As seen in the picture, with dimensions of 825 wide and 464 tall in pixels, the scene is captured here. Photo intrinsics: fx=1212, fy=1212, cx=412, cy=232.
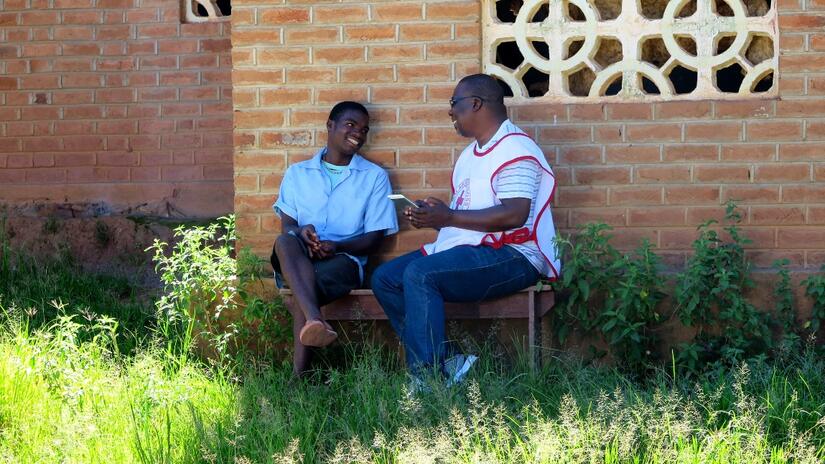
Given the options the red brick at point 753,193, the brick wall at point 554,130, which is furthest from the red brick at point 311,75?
the red brick at point 753,193

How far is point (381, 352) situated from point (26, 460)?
183cm

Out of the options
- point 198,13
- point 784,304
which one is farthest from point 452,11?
point 198,13

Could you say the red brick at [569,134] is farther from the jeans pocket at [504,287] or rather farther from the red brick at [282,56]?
the red brick at [282,56]

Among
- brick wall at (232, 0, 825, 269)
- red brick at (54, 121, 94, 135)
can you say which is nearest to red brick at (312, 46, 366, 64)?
brick wall at (232, 0, 825, 269)

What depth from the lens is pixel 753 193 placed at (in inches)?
218

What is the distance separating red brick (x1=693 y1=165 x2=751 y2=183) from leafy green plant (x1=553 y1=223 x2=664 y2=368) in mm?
440

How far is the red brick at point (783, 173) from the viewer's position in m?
5.51

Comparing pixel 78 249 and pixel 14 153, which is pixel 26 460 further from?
pixel 14 153

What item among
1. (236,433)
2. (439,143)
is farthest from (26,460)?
(439,143)

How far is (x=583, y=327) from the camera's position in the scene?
5488 mm

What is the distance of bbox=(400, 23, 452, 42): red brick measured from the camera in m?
5.68

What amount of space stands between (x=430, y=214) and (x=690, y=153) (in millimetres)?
1305

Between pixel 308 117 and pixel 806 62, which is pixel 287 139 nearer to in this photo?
pixel 308 117

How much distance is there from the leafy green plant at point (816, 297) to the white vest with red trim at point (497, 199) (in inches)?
43.9
